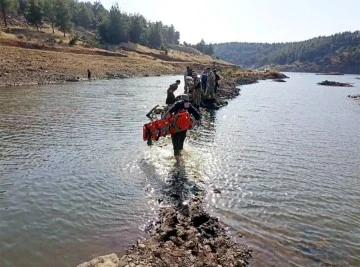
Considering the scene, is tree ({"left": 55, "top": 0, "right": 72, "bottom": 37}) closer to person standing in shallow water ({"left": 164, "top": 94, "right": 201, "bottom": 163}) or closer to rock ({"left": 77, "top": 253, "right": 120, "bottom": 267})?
person standing in shallow water ({"left": 164, "top": 94, "right": 201, "bottom": 163})

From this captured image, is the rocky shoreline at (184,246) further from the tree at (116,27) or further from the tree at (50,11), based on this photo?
the tree at (116,27)

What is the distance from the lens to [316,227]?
939cm

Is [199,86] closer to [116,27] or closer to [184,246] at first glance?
[184,246]

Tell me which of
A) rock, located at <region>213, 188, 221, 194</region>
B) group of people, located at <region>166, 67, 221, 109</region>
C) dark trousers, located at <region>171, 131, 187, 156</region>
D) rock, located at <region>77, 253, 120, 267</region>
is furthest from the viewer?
group of people, located at <region>166, 67, 221, 109</region>

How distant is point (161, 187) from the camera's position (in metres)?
11.5

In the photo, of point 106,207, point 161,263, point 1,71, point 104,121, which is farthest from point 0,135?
point 1,71

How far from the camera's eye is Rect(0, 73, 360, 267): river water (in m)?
8.16

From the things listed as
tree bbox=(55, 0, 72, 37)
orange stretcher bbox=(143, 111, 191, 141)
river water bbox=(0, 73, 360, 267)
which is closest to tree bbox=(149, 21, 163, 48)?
tree bbox=(55, 0, 72, 37)

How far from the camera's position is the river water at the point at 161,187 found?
8.16 meters

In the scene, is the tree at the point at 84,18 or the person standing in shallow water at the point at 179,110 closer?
the person standing in shallow water at the point at 179,110

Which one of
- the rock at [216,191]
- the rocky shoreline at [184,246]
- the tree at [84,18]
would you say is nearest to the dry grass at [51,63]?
the rock at [216,191]

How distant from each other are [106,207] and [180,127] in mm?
5484

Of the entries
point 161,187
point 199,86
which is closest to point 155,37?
point 199,86

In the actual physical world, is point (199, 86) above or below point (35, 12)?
below
